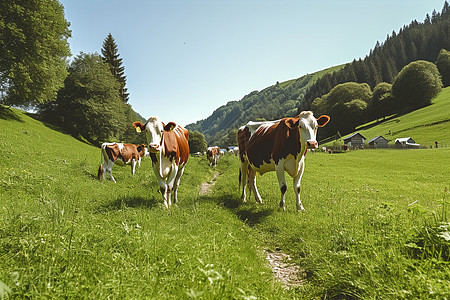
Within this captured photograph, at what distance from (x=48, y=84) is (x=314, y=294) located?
31181 mm

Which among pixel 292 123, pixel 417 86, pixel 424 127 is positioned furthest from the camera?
pixel 417 86

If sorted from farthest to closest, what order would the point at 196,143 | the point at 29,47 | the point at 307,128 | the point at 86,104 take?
1. the point at 196,143
2. the point at 86,104
3. the point at 29,47
4. the point at 307,128

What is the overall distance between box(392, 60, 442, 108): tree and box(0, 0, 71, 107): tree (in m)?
97.1

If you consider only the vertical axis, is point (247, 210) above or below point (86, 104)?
below

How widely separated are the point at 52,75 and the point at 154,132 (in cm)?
2568

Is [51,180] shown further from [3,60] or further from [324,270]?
[3,60]

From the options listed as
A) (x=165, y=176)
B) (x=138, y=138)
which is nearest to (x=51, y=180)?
(x=165, y=176)

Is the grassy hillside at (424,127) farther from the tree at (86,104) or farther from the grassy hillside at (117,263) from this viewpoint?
the tree at (86,104)

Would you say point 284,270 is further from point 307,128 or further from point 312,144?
point 307,128

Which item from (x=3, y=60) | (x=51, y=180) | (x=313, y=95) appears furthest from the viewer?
(x=313, y=95)

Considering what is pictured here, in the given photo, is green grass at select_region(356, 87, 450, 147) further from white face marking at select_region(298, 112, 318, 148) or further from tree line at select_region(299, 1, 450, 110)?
white face marking at select_region(298, 112, 318, 148)

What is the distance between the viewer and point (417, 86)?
76438 millimetres

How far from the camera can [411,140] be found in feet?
170

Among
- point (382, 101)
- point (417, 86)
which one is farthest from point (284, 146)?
point (382, 101)
